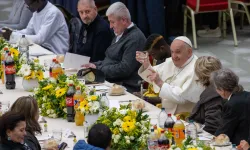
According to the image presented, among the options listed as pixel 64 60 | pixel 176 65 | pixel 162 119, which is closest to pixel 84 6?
pixel 64 60

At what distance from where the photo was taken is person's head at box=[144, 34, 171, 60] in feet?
26.1

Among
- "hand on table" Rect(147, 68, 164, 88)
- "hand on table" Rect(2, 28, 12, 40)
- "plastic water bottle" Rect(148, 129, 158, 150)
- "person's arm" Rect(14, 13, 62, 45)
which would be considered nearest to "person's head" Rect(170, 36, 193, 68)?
"hand on table" Rect(147, 68, 164, 88)

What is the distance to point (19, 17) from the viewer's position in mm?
10750

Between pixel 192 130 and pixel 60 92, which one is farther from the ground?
pixel 60 92

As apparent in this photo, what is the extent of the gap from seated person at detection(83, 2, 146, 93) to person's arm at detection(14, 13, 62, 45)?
146cm

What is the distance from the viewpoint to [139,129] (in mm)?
5777

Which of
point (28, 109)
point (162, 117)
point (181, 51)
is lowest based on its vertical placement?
point (162, 117)

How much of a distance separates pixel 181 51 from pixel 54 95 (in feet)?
4.13

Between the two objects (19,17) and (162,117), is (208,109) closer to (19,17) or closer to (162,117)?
(162,117)

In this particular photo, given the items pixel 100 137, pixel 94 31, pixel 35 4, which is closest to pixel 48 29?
pixel 35 4

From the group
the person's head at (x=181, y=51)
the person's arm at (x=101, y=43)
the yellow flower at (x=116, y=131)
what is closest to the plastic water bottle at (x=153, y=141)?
the yellow flower at (x=116, y=131)

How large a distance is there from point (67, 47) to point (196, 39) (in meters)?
3.20

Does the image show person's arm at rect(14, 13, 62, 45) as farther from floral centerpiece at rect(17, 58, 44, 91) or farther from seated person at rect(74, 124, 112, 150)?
seated person at rect(74, 124, 112, 150)

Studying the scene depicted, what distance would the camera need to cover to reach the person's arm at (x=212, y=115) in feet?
21.5
